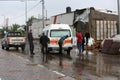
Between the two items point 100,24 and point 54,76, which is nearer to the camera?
point 54,76

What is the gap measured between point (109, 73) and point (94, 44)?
64.8 feet

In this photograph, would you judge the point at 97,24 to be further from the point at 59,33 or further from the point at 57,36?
the point at 57,36

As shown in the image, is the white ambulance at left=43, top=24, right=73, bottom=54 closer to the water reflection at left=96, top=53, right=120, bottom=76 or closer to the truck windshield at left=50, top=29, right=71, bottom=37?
the truck windshield at left=50, top=29, right=71, bottom=37

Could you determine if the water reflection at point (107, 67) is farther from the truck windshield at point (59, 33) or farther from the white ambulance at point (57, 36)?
the truck windshield at point (59, 33)

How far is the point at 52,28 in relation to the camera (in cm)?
2978

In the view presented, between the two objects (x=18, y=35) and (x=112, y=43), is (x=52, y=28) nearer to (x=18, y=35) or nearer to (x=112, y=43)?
(x=112, y=43)

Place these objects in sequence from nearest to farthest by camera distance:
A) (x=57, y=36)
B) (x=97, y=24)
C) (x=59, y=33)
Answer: (x=57, y=36) → (x=59, y=33) → (x=97, y=24)

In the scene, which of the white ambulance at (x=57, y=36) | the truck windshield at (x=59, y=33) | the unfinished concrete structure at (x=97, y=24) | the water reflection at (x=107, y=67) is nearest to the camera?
the water reflection at (x=107, y=67)

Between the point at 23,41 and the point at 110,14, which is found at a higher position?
the point at 110,14

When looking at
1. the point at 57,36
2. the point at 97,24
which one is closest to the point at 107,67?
the point at 57,36

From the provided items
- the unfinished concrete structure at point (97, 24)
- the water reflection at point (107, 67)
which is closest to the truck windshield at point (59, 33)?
the water reflection at point (107, 67)

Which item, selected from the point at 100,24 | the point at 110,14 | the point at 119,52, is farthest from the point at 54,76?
the point at 110,14

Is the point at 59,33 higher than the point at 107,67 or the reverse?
higher

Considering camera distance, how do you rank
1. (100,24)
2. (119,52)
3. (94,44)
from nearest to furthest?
(119,52), (94,44), (100,24)
